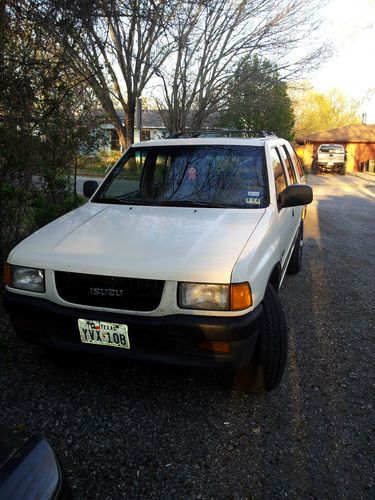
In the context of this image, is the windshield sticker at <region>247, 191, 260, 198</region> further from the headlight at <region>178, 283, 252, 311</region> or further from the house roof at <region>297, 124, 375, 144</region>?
the house roof at <region>297, 124, 375, 144</region>

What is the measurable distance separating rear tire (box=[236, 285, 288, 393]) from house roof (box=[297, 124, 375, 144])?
35480 millimetres

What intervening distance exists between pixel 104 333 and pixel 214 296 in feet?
2.33

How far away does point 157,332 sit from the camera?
243 cm

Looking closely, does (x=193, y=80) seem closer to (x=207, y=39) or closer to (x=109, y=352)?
(x=207, y=39)

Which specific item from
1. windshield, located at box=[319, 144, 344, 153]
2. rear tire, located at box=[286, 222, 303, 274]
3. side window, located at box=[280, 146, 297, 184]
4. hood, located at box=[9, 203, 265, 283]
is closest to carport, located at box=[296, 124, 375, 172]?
windshield, located at box=[319, 144, 344, 153]

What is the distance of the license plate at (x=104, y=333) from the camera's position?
2492 millimetres

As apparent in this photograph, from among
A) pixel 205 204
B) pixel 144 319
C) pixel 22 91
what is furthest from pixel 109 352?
pixel 22 91

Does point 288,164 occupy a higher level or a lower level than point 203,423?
higher

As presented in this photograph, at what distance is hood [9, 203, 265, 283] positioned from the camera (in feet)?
7.96

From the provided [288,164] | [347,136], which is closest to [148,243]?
[288,164]

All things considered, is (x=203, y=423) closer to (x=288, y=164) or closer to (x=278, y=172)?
(x=278, y=172)

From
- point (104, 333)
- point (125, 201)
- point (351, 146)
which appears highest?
point (351, 146)

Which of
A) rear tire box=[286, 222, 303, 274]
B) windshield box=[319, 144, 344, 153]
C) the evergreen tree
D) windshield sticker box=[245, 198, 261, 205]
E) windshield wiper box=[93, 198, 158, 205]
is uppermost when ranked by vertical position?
the evergreen tree

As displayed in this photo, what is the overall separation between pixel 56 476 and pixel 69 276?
139 cm
